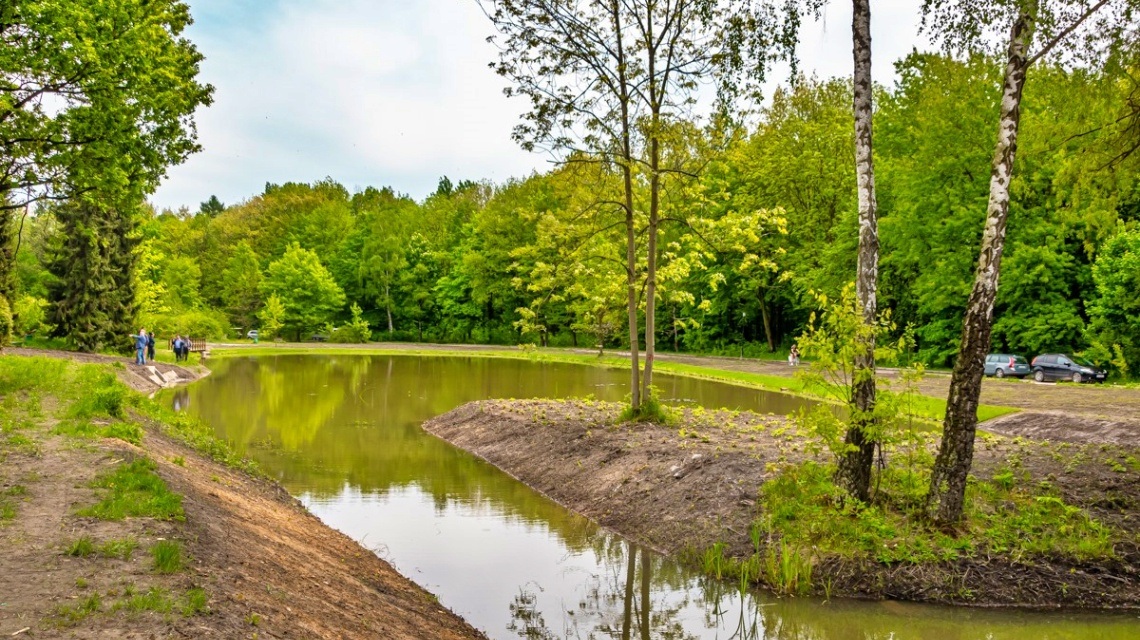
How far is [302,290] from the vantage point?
8494 centimetres

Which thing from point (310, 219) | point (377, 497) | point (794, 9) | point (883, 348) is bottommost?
point (377, 497)

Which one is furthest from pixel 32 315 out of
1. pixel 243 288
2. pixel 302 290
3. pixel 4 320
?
pixel 243 288

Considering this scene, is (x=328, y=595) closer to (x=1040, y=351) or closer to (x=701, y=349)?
(x=1040, y=351)

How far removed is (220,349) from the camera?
213 ft

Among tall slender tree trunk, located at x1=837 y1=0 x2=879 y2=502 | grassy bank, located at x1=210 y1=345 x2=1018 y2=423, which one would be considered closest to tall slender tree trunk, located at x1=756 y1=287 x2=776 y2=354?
grassy bank, located at x1=210 y1=345 x2=1018 y2=423

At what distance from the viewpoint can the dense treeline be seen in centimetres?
1939

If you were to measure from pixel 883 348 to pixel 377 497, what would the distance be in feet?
34.1

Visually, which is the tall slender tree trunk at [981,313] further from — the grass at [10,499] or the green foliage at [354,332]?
the green foliage at [354,332]

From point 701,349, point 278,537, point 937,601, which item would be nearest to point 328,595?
point 278,537

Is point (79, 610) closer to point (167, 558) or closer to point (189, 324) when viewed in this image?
point (167, 558)

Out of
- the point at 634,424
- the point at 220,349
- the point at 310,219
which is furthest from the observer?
the point at 310,219

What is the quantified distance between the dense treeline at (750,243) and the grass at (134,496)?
9.46 m

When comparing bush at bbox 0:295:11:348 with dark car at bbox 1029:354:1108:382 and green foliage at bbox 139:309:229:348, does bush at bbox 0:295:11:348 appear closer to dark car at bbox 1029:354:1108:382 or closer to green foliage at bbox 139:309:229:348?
green foliage at bbox 139:309:229:348

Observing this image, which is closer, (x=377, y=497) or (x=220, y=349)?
(x=377, y=497)
